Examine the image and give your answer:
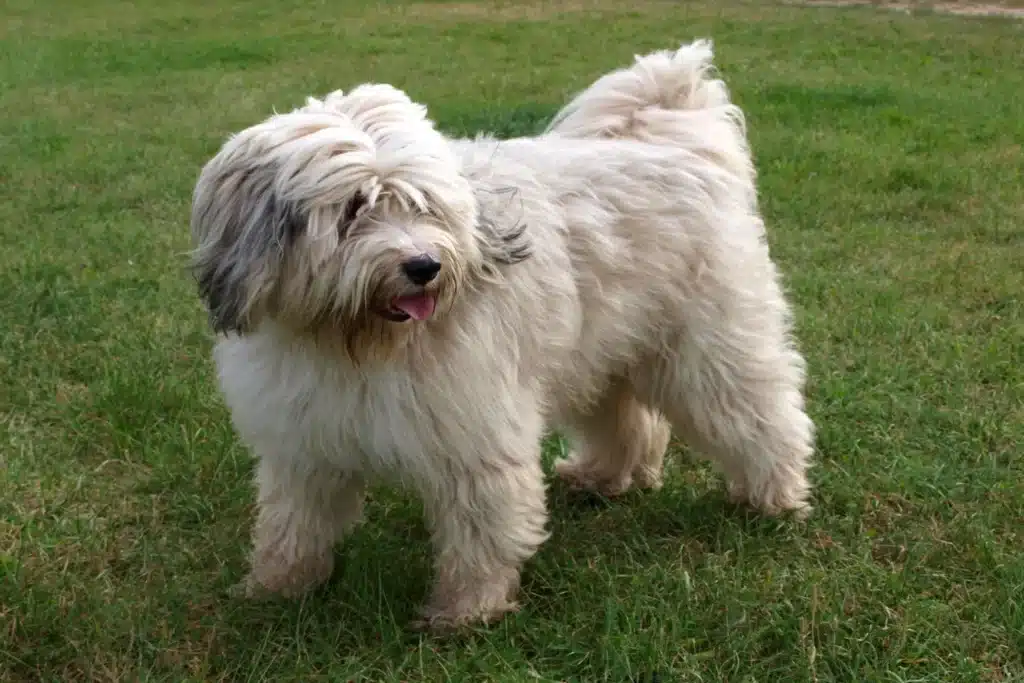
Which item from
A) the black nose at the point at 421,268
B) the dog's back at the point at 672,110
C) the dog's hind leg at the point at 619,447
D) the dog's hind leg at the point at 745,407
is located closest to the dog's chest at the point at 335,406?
the black nose at the point at 421,268

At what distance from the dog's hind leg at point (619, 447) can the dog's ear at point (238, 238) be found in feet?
5.17

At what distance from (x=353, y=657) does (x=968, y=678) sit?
1631 mm

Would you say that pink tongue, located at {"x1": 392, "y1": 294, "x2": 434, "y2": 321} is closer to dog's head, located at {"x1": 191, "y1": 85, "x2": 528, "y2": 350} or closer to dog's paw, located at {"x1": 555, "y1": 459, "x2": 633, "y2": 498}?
dog's head, located at {"x1": 191, "y1": 85, "x2": 528, "y2": 350}

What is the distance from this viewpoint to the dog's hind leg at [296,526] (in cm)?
312

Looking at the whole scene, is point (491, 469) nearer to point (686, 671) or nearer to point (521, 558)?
point (521, 558)

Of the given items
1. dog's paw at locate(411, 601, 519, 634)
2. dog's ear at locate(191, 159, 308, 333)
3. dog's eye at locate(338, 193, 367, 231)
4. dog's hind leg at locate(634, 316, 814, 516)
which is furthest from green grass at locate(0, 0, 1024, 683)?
dog's eye at locate(338, 193, 367, 231)

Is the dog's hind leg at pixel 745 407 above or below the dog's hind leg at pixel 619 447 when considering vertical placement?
above

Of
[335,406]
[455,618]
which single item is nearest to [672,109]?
[335,406]

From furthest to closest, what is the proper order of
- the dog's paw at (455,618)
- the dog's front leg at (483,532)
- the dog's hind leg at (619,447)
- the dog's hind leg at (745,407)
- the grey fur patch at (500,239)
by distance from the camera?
1. the dog's hind leg at (619,447)
2. the dog's hind leg at (745,407)
3. the dog's paw at (455,618)
4. the dog's front leg at (483,532)
5. the grey fur patch at (500,239)

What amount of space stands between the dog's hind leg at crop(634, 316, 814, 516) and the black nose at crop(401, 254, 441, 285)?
3.95 ft

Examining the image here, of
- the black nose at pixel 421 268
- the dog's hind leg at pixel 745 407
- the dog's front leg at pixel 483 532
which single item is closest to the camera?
the black nose at pixel 421 268

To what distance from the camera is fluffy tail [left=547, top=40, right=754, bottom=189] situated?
3.62 m

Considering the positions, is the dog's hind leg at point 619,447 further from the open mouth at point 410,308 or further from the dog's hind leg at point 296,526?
the open mouth at point 410,308

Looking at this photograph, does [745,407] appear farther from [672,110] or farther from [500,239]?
[500,239]
